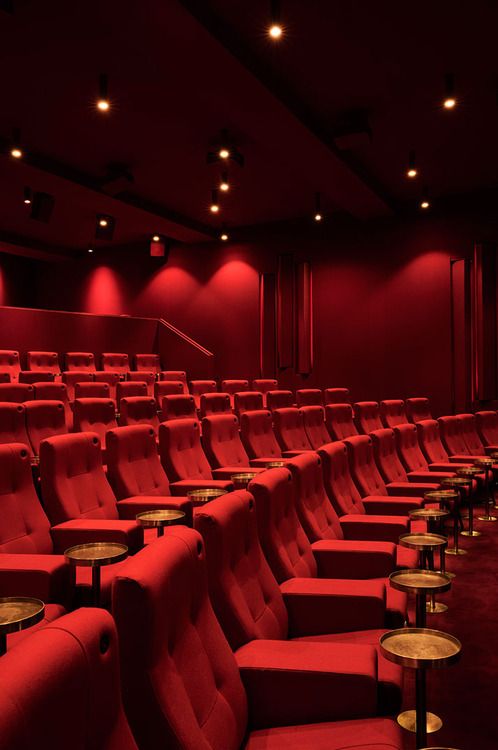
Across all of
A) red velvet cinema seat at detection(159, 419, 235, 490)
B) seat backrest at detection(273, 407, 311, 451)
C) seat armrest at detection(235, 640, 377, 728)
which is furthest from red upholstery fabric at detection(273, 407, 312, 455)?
seat armrest at detection(235, 640, 377, 728)

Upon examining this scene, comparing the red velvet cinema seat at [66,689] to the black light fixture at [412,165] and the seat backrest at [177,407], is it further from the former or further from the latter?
the black light fixture at [412,165]

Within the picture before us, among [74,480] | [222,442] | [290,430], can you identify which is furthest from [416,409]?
[74,480]

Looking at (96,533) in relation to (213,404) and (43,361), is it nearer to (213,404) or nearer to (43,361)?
(213,404)

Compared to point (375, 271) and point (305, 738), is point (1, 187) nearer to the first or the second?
point (375, 271)

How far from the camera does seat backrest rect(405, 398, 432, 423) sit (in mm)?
6559

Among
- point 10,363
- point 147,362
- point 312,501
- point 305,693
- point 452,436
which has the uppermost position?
point 147,362

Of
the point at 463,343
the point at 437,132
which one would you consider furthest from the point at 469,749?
the point at 463,343

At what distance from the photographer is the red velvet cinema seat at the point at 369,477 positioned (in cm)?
333

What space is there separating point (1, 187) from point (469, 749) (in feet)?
24.9

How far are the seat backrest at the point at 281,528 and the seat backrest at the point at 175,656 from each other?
0.68 m

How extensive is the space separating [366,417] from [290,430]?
1.13 m

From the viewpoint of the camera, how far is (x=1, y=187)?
767 cm

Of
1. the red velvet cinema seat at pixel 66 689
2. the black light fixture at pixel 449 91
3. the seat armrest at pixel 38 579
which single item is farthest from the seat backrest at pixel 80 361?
the red velvet cinema seat at pixel 66 689

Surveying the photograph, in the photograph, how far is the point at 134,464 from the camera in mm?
3094
